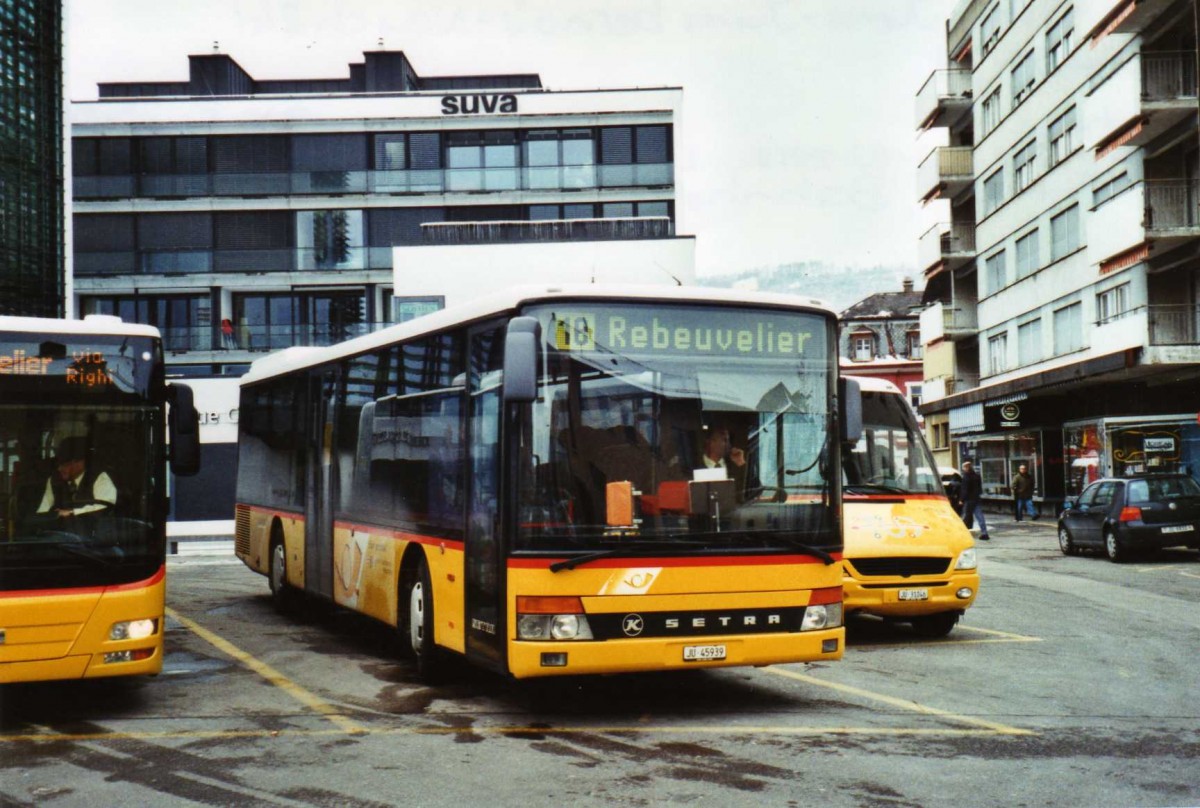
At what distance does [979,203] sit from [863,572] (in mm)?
41784

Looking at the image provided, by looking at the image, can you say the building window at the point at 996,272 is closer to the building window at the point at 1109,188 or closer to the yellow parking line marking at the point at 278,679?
the building window at the point at 1109,188

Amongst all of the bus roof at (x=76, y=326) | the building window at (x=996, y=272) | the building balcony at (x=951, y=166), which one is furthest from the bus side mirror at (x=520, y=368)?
the building balcony at (x=951, y=166)

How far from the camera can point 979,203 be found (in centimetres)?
5178

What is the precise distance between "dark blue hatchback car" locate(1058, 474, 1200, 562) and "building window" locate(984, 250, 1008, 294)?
24.3 m

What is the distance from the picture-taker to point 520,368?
8.22 metres

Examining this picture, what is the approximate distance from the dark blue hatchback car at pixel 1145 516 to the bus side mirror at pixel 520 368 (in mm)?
19007

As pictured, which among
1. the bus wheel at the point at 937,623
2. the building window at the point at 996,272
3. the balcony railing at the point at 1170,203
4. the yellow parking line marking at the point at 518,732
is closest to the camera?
the yellow parking line marking at the point at 518,732

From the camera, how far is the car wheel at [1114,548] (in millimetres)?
24656

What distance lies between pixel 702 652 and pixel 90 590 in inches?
153

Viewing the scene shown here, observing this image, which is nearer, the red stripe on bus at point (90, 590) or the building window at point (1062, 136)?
the red stripe on bus at point (90, 590)

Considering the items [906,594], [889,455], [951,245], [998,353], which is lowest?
[906,594]

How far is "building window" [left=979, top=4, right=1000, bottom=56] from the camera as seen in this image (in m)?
49.1

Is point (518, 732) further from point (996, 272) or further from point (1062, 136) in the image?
point (996, 272)

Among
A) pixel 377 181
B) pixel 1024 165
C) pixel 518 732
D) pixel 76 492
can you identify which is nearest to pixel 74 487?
pixel 76 492
